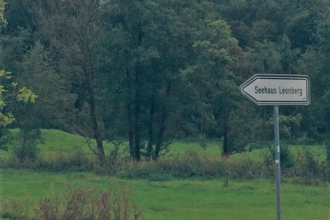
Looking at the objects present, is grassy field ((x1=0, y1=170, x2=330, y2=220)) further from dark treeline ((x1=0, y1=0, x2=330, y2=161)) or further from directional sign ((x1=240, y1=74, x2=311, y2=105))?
dark treeline ((x1=0, y1=0, x2=330, y2=161))

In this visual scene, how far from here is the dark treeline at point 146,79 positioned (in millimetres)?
33250

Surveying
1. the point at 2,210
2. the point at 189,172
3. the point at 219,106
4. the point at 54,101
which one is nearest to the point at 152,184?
the point at 189,172

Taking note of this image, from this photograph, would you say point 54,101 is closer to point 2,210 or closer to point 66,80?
point 66,80

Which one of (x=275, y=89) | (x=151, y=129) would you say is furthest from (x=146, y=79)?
(x=275, y=89)

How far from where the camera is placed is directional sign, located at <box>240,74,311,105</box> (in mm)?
8055

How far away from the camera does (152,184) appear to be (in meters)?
23.5

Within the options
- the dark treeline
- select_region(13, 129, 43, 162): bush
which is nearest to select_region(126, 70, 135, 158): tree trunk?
the dark treeline

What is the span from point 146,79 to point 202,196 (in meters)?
15.4

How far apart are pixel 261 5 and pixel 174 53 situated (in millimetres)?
31747

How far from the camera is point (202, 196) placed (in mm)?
19797

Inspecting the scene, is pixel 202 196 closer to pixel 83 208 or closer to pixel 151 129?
pixel 83 208

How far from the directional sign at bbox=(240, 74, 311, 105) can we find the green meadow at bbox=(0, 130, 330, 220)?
590 centimetres

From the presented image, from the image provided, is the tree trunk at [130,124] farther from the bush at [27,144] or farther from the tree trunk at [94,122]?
the bush at [27,144]

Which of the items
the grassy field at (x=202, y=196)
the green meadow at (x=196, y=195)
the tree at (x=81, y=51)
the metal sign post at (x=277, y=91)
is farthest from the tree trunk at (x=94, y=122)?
the metal sign post at (x=277, y=91)
